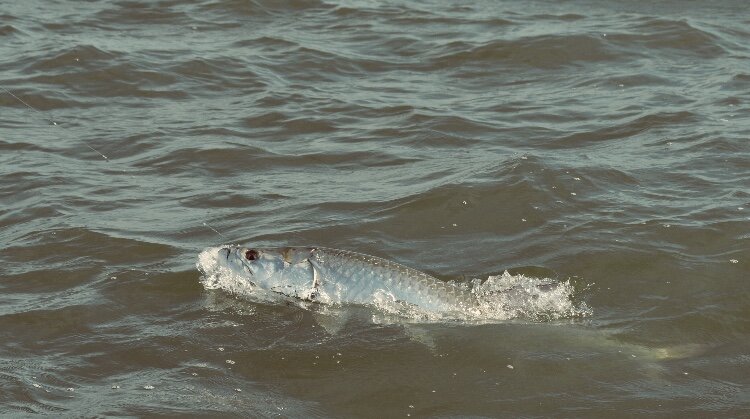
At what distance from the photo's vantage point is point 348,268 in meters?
7.03

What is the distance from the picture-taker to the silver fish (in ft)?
22.7

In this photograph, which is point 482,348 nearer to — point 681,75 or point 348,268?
point 348,268

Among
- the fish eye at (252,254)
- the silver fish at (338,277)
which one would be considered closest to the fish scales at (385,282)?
the silver fish at (338,277)

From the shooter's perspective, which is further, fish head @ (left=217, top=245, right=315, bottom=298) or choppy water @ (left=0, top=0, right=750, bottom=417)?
fish head @ (left=217, top=245, right=315, bottom=298)

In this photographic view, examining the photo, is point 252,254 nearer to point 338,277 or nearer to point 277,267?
A: point 277,267

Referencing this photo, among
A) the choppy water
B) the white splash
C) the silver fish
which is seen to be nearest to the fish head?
the silver fish

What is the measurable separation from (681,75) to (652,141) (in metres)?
2.48

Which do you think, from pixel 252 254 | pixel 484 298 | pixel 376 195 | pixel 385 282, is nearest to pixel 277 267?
pixel 252 254

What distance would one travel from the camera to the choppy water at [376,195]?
660cm

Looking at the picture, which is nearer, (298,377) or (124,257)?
(298,377)

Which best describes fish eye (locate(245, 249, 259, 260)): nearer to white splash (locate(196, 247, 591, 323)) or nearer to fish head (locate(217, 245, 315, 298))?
fish head (locate(217, 245, 315, 298))

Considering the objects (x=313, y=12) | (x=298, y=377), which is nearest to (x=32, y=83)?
(x=313, y=12)

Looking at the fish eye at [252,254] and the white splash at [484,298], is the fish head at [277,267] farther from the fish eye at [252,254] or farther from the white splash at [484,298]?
the white splash at [484,298]

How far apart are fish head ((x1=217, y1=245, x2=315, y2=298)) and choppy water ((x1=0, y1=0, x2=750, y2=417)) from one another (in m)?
0.22
